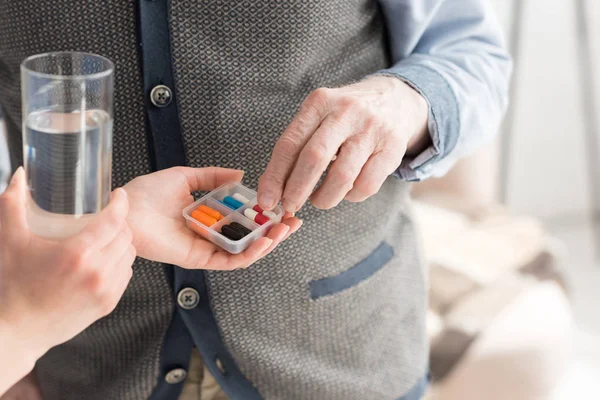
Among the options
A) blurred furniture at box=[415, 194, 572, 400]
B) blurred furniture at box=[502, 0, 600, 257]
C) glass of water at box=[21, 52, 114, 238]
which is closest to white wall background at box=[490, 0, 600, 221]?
blurred furniture at box=[502, 0, 600, 257]

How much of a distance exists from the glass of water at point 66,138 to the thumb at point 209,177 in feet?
0.42

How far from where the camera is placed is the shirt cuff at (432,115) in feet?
2.68

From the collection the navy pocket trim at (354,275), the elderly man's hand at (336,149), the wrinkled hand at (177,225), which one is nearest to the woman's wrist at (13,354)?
the wrinkled hand at (177,225)

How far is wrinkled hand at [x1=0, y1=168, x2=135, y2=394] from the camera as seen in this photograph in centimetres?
54

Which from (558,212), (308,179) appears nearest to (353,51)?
(308,179)

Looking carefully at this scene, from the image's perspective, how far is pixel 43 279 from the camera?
54 centimetres

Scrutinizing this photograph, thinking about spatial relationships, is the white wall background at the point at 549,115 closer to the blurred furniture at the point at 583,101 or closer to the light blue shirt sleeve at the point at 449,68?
the blurred furniture at the point at 583,101

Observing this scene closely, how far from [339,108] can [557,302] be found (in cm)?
143

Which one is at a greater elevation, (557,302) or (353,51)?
(353,51)

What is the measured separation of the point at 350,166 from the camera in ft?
2.24

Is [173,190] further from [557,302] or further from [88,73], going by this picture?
[557,302]

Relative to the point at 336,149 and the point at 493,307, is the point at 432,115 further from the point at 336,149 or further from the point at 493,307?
the point at 493,307

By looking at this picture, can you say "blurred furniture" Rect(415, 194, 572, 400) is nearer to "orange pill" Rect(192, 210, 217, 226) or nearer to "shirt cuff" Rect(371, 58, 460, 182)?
"shirt cuff" Rect(371, 58, 460, 182)

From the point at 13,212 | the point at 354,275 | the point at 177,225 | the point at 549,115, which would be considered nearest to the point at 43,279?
the point at 13,212
